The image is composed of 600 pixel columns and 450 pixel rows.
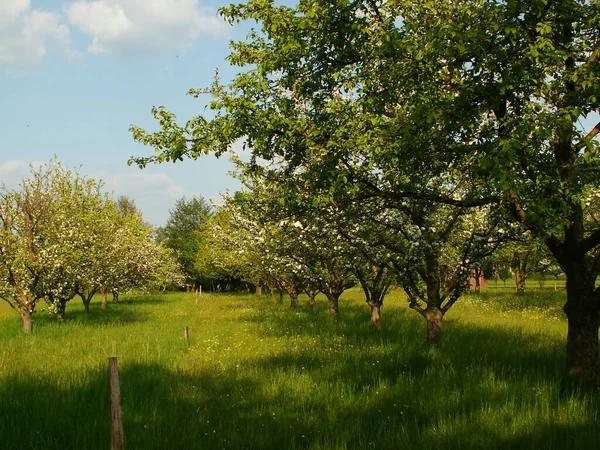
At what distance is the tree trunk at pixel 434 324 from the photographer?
13.8 meters

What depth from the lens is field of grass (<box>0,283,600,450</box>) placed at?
745 centimetres

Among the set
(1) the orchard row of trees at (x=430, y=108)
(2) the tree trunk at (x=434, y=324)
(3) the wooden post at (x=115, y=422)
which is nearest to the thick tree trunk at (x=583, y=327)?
(1) the orchard row of trees at (x=430, y=108)

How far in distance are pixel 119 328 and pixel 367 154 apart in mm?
15396

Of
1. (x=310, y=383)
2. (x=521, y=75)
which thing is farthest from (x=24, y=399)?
(x=521, y=75)

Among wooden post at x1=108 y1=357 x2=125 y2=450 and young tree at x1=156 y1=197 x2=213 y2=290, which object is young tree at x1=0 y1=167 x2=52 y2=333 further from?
young tree at x1=156 y1=197 x2=213 y2=290

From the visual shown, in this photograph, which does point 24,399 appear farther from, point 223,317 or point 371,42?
point 223,317

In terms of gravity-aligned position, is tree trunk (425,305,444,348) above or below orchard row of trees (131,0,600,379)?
below

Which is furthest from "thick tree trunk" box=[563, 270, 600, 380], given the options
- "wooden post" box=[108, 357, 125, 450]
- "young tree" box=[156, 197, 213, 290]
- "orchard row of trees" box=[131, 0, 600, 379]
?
"young tree" box=[156, 197, 213, 290]

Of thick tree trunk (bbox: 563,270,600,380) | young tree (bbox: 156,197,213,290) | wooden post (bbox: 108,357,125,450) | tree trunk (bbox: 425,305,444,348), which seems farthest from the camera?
young tree (bbox: 156,197,213,290)

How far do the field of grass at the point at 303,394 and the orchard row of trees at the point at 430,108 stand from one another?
238 cm

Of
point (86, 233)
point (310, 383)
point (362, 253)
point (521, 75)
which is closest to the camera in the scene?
point (521, 75)

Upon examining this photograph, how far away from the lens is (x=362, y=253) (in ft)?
48.6

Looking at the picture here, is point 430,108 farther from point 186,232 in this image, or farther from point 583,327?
point 186,232

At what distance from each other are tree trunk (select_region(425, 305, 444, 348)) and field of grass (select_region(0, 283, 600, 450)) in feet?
1.62
